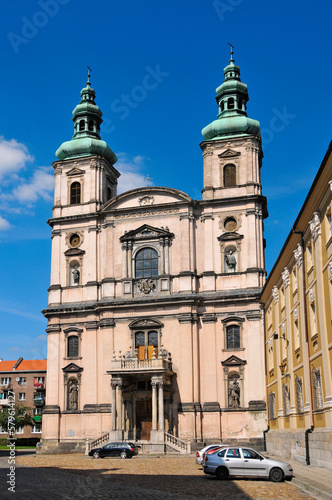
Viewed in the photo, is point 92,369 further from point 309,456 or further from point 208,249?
point 309,456

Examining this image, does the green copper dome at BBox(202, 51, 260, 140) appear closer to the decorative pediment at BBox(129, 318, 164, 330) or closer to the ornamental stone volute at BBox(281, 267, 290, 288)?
the decorative pediment at BBox(129, 318, 164, 330)

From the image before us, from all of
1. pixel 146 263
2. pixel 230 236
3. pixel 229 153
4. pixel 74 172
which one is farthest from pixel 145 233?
pixel 229 153

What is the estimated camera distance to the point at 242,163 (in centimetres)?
5238

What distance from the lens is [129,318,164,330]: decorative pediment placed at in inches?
1954

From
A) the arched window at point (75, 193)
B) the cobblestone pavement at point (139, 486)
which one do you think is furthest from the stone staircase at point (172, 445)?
the arched window at point (75, 193)

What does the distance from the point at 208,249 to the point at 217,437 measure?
47.1 ft

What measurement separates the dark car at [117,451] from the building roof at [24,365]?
51741 mm

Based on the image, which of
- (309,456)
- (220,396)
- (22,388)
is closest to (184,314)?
(220,396)

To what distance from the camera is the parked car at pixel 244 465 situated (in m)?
23.6

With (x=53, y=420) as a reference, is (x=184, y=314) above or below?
above

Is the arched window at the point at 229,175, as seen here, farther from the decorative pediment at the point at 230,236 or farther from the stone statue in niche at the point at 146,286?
the stone statue in niche at the point at 146,286

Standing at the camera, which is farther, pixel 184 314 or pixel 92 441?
pixel 184 314

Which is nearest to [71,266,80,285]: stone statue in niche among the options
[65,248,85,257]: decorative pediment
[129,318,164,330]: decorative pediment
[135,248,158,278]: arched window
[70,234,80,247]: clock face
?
[65,248,85,257]: decorative pediment

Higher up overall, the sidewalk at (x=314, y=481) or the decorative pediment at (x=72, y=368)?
the decorative pediment at (x=72, y=368)
